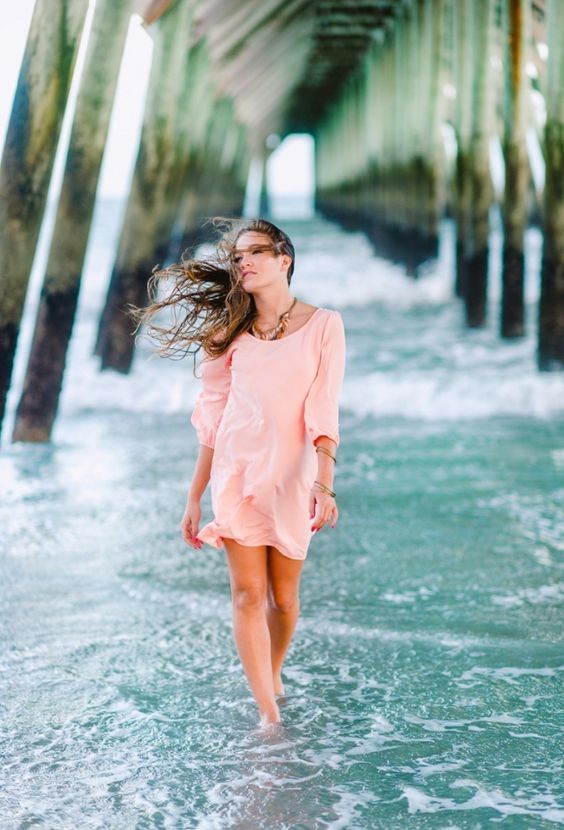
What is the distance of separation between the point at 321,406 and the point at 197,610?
129 centimetres

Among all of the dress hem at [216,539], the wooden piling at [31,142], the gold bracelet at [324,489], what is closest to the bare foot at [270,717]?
the dress hem at [216,539]

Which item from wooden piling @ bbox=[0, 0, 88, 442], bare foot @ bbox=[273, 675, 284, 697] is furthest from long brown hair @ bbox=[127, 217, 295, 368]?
wooden piling @ bbox=[0, 0, 88, 442]

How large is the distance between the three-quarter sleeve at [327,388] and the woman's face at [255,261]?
0.18 metres

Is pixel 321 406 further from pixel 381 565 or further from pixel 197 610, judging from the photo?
pixel 381 565

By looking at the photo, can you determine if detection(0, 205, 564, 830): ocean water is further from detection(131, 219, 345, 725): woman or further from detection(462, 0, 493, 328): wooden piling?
detection(462, 0, 493, 328): wooden piling

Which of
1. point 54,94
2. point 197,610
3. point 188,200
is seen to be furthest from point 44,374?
point 188,200

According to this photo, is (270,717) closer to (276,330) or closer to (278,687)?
(278,687)

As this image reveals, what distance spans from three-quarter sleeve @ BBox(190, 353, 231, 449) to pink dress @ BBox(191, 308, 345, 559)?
65mm

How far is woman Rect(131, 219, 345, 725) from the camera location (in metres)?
2.92

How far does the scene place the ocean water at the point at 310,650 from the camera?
2629 mm

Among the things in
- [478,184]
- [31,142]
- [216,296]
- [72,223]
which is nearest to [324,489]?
[216,296]

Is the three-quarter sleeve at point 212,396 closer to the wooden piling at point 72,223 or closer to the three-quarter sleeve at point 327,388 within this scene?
the three-quarter sleeve at point 327,388

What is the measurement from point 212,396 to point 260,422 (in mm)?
182

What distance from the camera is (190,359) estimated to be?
11.8 meters
